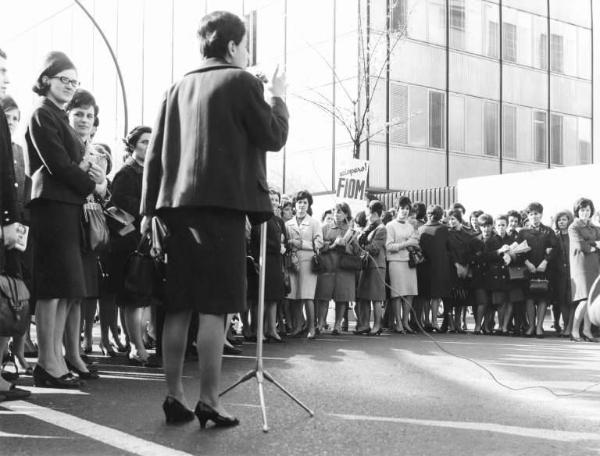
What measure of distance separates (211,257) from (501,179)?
18203 mm

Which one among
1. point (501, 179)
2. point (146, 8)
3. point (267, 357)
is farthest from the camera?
point (146, 8)

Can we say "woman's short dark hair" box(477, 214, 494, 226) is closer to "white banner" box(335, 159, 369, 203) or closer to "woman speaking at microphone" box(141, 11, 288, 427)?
"white banner" box(335, 159, 369, 203)

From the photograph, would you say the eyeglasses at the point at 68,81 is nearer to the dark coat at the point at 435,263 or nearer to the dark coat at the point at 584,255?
the dark coat at the point at 584,255

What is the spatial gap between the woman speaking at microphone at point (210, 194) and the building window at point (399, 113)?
75.9 ft

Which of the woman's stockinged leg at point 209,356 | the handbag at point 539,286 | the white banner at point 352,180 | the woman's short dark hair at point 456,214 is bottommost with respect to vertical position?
the woman's stockinged leg at point 209,356

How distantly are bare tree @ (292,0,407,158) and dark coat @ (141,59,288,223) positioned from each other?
20846 mm

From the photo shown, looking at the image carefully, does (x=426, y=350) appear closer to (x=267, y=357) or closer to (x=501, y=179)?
(x=267, y=357)

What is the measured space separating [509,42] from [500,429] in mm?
28265

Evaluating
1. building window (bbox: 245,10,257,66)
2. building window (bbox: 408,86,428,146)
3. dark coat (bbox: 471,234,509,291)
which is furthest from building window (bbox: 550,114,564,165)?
dark coat (bbox: 471,234,509,291)

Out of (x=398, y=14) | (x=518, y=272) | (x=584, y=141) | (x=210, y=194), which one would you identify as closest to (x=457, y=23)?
(x=398, y=14)

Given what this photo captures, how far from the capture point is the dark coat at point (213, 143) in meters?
4.51

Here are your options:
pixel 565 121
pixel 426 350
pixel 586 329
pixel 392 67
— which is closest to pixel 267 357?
pixel 426 350

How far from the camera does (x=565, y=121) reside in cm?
3269

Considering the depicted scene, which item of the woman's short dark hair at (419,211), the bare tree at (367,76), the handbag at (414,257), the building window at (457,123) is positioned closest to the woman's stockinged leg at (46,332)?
the handbag at (414,257)
